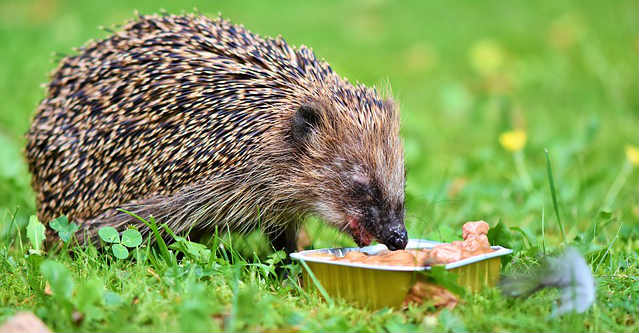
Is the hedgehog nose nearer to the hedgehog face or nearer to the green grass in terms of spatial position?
the hedgehog face

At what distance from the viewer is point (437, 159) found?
10.3m

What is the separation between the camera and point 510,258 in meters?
4.94

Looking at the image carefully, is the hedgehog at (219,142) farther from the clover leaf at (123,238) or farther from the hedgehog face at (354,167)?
the clover leaf at (123,238)

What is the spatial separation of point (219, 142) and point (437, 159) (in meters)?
5.31

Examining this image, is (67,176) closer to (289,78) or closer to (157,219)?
(157,219)

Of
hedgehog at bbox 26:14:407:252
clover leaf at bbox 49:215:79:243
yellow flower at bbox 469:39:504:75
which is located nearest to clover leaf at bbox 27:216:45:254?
clover leaf at bbox 49:215:79:243

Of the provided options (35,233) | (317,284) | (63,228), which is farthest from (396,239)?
(35,233)

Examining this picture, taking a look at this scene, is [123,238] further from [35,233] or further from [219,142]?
[219,142]

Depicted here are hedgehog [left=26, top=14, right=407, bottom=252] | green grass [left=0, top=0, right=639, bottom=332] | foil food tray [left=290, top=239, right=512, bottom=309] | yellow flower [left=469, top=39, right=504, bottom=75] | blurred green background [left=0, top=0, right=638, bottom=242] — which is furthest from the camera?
yellow flower [left=469, top=39, right=504, bottom=75]

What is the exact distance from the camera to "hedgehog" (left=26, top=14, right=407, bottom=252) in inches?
214

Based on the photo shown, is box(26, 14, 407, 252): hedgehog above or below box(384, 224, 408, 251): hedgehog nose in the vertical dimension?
above

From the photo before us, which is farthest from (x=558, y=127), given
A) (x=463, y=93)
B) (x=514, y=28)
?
(x=514, y=28)

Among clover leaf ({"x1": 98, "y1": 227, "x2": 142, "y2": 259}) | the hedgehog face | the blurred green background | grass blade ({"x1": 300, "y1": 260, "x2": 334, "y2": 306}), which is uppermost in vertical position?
the blurred green background

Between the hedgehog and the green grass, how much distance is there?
42 centimetres
